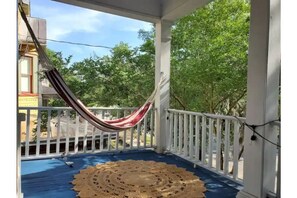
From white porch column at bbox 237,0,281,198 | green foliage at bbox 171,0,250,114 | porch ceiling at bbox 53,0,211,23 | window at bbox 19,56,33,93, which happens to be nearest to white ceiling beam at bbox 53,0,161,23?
porch ceiling at bbox 53,0,211,23

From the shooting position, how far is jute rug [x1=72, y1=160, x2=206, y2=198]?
99.3 inches

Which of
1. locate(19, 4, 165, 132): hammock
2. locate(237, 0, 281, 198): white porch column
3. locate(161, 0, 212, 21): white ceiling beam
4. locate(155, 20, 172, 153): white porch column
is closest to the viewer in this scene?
locate(237, 0, 281, 198): white porch column

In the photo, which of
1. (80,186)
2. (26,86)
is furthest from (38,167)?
(26,86)

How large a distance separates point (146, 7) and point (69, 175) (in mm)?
2868

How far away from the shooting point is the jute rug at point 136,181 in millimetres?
2521

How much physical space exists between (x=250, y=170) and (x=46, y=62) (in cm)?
252

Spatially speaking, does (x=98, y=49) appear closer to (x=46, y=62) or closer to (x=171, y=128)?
(x=171, y=128)

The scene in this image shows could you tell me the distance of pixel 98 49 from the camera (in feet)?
24.6

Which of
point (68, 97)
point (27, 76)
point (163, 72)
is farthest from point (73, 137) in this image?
point (27, 76)

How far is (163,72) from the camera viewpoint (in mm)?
4207

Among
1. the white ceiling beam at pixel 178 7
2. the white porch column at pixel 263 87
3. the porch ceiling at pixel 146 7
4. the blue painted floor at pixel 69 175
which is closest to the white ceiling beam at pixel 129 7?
the porch ceiling at pixel 146 7

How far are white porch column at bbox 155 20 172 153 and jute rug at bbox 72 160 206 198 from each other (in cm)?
79

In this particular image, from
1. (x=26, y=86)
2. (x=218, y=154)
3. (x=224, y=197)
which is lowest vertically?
(x=224, y=197)

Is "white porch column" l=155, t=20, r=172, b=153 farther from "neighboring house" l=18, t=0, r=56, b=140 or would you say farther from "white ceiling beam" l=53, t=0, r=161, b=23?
"neighboring house" l=18, t=0, r=56, b=140
